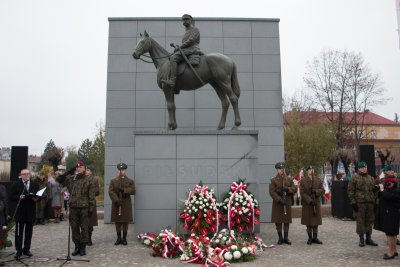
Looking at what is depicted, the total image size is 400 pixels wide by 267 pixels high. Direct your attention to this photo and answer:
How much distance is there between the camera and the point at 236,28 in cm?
1503

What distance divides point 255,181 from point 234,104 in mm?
2070

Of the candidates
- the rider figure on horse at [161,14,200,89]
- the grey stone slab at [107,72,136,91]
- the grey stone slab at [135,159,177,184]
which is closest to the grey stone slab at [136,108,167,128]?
the grey stone slab at [107,72,136,91]

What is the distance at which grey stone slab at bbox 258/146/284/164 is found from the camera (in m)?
14.2

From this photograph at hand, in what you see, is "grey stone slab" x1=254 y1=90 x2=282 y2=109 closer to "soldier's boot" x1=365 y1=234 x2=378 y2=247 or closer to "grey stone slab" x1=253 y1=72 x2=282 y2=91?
"grey stone slab" x1=253 y1=72 x2=282 y2=91

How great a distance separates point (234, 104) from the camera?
9781 millimetres

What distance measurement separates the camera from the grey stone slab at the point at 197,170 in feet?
30.6

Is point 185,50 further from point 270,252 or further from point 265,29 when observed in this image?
point 265,29

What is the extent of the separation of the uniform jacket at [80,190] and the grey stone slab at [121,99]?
251 inches

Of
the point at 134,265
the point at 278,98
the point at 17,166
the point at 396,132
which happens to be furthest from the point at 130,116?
the point at 396,132

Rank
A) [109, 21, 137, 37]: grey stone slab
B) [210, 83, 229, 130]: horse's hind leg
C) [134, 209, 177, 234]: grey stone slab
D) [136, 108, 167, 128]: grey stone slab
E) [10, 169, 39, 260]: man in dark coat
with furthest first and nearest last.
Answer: [109, 21, 137, 37]: grey stone slab
[136, 108, 167, 128]: grey stone slab
[210, 83, 229, 130]: horse's hind leg
[134, 209, 177, 234]: grey stone slab
[10, 169, 39, 260]: man in dark coat

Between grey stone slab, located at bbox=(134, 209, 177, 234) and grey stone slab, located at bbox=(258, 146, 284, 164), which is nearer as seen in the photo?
grey stone slab, located at bbox=(134, 209, 177, 234)

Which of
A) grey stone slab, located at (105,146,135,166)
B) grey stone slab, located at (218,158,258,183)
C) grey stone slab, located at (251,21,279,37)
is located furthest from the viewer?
grey stone slab, located at (251,21,279,37)

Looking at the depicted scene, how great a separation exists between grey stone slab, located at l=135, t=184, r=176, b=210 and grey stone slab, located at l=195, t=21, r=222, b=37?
7.77 metres

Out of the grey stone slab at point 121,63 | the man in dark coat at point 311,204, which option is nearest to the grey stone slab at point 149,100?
the grey stone slab at point 121,63
